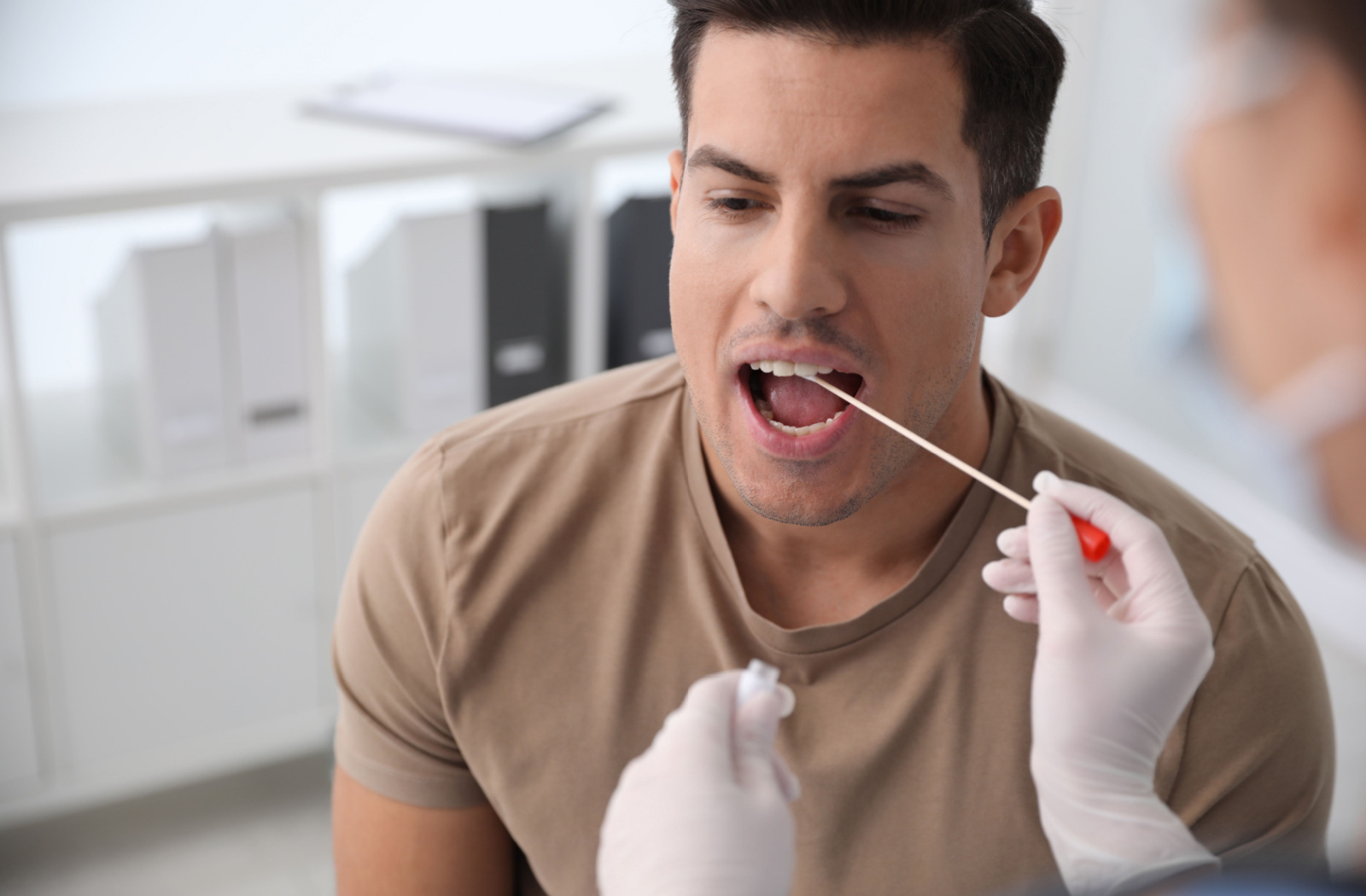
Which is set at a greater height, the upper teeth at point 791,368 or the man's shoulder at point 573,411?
the upper teeth at point 791,368

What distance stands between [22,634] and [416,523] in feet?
4.09

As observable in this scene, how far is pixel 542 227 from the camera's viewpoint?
2.46 meters

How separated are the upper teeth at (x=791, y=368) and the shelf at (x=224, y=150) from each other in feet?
4.14

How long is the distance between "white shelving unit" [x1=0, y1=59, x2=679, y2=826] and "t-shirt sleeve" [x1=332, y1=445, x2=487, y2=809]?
1.04 m

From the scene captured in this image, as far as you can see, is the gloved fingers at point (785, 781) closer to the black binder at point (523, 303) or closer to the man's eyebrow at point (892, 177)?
the man's eyebrow at point (892, 177)

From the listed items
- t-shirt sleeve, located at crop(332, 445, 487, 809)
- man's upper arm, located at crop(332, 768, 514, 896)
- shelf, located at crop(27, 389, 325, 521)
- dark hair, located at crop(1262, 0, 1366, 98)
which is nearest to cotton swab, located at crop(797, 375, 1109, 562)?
t-shirt sleeve, located at crop(332, 445, 487, 809)

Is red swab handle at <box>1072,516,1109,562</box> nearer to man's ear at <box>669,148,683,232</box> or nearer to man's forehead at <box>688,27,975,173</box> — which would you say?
man's forehead at <box>688,27,975,173</box>

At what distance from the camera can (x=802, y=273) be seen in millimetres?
1130

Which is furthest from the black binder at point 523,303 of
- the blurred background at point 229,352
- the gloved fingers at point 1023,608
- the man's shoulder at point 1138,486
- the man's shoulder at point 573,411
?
the gloved fingers at point 1023,608

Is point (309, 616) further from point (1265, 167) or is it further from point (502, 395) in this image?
point (1265, 167)

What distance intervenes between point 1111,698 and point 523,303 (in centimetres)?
163

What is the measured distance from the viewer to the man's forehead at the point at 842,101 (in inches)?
44.7

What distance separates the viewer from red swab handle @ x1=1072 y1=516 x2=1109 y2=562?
1.13m

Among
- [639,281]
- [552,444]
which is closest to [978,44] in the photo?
[552,444]
